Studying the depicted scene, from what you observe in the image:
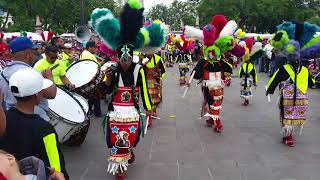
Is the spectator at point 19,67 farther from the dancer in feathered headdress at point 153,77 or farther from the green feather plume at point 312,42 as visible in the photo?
the green feather plume at point 312,42

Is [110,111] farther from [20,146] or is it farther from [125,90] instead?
[20,146]

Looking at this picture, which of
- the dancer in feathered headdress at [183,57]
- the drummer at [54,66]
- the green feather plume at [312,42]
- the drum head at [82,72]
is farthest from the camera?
the dancer in feathered headdress at [183,57]

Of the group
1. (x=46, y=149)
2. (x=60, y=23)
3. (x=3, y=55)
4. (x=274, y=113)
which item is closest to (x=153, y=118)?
(x=274, y=113)

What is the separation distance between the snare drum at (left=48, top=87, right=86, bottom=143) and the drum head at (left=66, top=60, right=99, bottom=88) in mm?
1092

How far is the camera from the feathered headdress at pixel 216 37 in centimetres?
772

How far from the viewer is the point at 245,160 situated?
20.2ft

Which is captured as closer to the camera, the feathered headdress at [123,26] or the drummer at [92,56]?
the feathered headdress at [123,26]

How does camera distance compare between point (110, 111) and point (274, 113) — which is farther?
point (274, 113)

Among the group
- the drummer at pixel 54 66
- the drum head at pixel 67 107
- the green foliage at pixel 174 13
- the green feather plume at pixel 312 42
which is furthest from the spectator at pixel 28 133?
the green foliage at pixel 174 13

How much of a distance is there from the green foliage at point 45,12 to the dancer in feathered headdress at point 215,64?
23.0 m

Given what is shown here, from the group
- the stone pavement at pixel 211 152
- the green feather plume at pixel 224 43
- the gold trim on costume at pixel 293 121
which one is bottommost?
the stone pavement at pixel 211 152

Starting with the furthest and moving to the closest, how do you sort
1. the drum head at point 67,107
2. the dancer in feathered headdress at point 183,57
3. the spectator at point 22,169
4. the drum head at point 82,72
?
the dancer in feathered headdress at point 183,57 < the drum head at point 82,72 < the drum head at point 67,107 < the spectator at point 22,169

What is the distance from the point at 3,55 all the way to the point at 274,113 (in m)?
6.11

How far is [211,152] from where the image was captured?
656 cm
